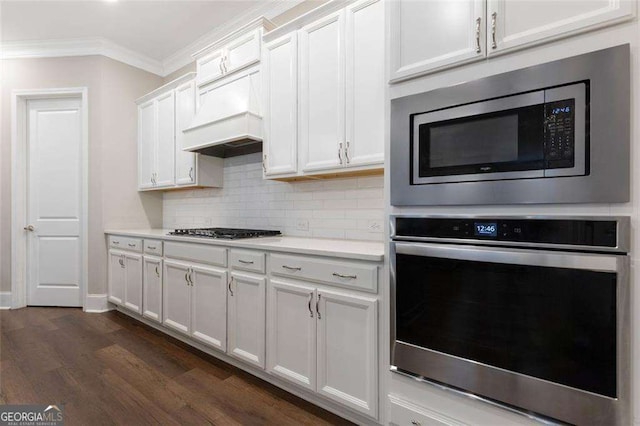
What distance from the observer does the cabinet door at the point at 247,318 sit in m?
2.10

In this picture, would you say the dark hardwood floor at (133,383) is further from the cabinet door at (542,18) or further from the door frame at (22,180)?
the cabinet door at (542,18)

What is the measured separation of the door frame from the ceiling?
0.61 m

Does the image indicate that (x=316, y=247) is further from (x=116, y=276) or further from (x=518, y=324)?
(x=116, y=276)

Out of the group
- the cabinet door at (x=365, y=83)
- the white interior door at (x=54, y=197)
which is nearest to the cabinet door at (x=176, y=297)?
the cabinet door at (x=365, y=83)

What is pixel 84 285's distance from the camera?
378cm

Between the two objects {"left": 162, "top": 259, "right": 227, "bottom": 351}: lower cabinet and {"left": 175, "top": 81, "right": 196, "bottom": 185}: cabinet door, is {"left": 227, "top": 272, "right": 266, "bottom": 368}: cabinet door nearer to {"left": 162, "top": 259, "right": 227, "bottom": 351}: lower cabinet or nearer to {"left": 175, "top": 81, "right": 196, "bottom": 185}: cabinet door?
{"left": 162, "top": 259, "right": 227, "bottom": 351}: lower cabinet

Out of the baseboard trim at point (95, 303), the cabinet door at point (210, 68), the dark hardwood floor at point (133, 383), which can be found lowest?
the dark hardwood floor at point (133, 383)

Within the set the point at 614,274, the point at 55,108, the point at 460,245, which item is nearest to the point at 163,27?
→ the point at 55,108

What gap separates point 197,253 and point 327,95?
1584mm

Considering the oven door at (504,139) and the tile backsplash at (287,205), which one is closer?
the oven door at (504,139)

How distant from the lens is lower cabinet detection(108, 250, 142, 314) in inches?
126

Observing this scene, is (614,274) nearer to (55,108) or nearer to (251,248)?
(251,248)

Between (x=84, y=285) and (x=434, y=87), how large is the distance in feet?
14.2

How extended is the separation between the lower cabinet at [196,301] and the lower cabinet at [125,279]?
522 mm
